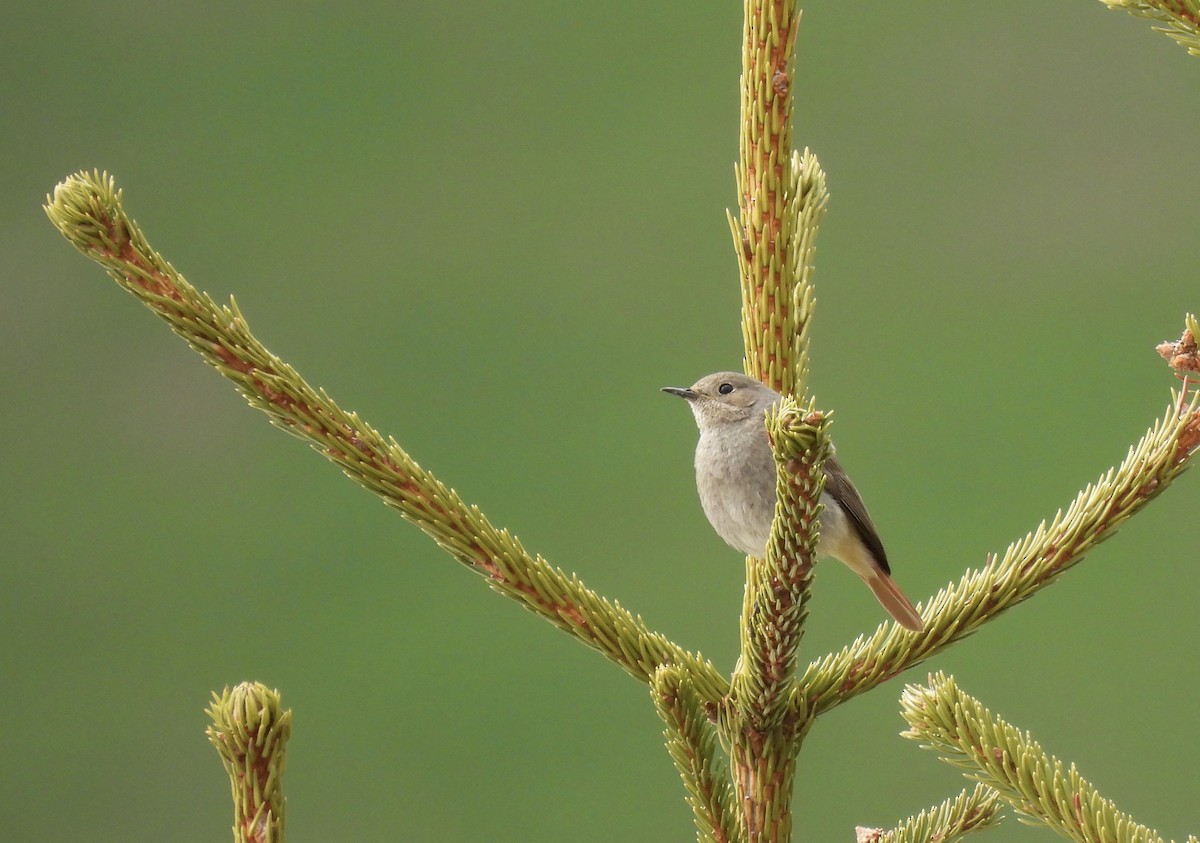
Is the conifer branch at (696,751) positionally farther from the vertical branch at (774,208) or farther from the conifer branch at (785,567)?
the vertical branch at (774,208)

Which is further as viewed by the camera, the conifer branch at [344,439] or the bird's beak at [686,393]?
the bird's beak at [686,393]

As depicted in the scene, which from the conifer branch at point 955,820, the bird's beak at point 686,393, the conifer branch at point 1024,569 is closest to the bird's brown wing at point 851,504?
the bird's beak at point 686,393

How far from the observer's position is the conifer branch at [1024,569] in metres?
0.95

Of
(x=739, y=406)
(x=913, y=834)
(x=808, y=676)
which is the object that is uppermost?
(x=739, y=406)

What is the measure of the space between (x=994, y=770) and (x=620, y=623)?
328 mm

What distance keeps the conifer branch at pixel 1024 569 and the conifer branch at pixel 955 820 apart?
4.5 inches

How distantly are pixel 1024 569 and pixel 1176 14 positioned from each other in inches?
18.3

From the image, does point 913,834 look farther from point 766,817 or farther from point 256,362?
point 256,362

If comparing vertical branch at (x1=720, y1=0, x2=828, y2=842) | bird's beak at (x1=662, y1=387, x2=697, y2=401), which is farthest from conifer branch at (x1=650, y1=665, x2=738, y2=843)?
bird's beak at (x1=662, y1=387, x2=697, y2=401)

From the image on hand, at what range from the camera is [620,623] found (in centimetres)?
102

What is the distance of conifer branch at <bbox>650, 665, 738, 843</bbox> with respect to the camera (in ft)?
2.61

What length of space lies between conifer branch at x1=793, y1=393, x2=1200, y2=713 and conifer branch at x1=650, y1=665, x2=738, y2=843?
6.4 inches

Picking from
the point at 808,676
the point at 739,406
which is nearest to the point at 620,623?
the point at 808,676

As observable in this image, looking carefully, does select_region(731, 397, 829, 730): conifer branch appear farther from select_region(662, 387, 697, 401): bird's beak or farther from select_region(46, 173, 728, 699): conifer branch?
select_region(662, 387, 697, 401): bird's beak
